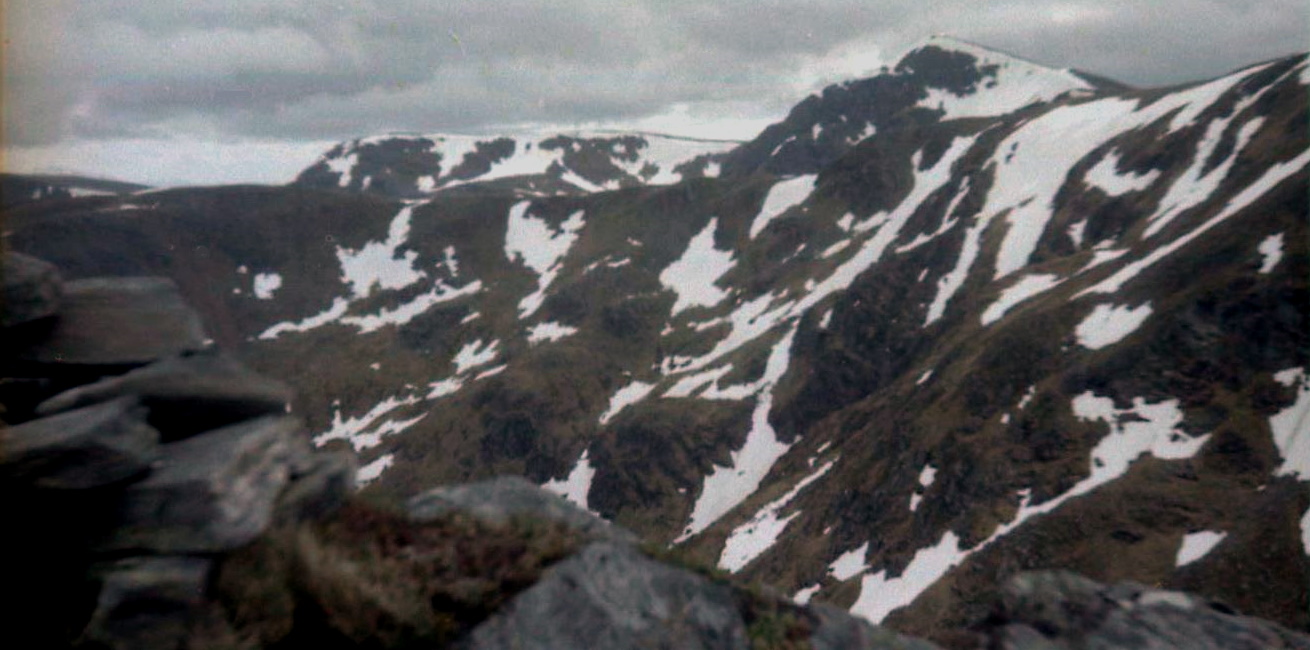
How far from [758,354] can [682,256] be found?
73130mm

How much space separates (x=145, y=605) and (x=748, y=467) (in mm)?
112352

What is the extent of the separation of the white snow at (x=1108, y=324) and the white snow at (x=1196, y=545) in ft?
74.1

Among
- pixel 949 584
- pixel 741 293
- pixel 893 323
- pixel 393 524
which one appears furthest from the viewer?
pixel 741 293

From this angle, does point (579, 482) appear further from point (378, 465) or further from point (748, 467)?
point (378, 465)

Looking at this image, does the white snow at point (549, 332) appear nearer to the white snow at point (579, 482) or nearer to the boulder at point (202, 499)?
the white snow at point (579, 482)

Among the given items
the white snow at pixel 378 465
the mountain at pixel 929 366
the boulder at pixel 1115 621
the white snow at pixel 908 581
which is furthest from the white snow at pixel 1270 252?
the white snow at pixel 378 465

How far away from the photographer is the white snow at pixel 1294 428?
4225cm

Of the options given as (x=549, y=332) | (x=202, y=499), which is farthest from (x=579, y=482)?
(x=202, y=499)

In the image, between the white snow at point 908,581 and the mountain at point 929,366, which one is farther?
the white snow at point 908,581

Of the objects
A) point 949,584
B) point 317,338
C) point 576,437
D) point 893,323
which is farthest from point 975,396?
point 317,338

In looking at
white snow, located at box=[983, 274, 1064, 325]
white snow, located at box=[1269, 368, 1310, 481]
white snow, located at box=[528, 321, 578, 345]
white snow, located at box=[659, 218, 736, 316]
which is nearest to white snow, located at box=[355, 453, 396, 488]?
white snow, located at box=[528, 321, 578, 345]

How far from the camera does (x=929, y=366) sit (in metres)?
83.1

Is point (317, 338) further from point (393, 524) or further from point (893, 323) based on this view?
point (393, 524)

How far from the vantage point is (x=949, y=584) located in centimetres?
4928
